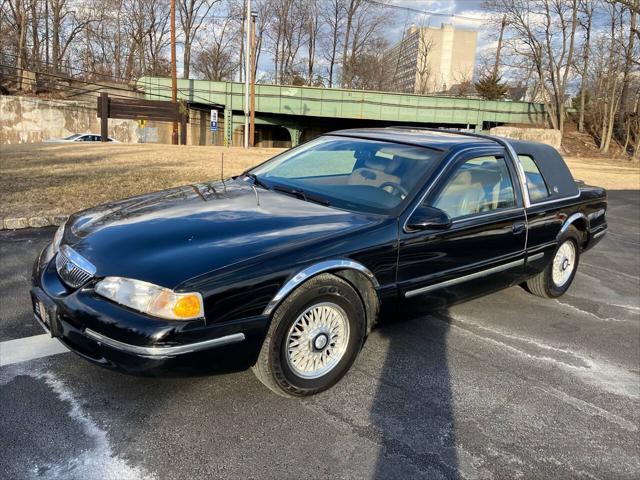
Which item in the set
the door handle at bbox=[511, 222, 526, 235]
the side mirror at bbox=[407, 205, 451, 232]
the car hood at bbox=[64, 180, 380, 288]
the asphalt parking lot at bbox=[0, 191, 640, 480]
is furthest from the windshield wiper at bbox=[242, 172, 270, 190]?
the door handle at bbox=[511, 222, 526, 235]

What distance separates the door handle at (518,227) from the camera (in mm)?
4194

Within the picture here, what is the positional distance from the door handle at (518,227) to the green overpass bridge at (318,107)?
112 ft

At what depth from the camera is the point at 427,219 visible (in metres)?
3.37

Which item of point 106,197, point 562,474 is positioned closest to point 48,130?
point 106,197

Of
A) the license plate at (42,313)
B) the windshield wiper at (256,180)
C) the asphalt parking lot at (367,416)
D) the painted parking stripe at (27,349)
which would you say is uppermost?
the windshield wiper at (256,180)

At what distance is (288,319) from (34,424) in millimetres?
1384

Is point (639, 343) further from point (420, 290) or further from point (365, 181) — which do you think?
point (365, 181)

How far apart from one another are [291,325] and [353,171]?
1684 millimetres

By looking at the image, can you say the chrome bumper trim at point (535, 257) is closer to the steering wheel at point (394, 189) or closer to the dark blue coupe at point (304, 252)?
the dark blue coupe at point (304, 252)

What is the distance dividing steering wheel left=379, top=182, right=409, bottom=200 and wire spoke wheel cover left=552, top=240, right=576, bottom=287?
2.24 meters

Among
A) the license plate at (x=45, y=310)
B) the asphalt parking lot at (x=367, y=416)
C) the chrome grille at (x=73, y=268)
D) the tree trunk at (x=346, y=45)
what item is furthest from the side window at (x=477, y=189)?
the tree trunk at (x=346, y=45)

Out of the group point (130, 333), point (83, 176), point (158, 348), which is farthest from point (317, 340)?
point (83, 176)

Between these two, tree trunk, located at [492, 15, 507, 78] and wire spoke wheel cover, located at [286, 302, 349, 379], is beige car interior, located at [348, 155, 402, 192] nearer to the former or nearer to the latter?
wire spoke wheel cover, located at [286, 302, 349, 379]

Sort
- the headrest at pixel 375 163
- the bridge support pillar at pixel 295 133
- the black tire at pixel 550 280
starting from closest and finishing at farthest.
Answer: the headrest at pixel 375 163 < the black tire at pixel 550 280 < the bridge support pillar at pixel 295 133
